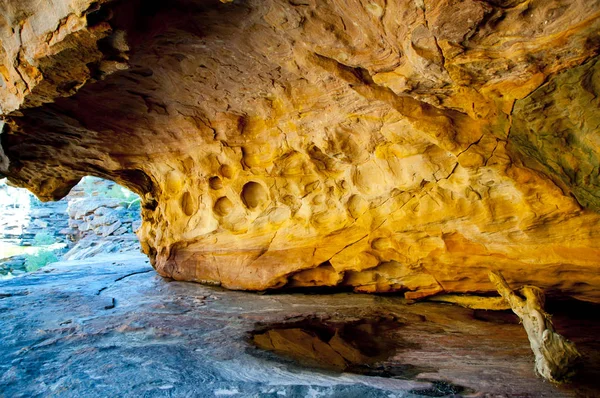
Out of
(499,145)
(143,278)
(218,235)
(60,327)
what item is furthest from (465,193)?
(143,278)

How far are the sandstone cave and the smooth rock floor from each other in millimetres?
31

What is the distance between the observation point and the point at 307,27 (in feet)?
9.48

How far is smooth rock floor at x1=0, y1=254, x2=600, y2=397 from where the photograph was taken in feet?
9.61

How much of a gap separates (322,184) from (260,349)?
2317 millimetres

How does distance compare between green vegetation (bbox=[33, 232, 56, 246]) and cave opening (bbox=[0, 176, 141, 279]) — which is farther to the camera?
green vegetation (bbox=[33, 232, 56, 246])

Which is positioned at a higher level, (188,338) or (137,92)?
(137,92)

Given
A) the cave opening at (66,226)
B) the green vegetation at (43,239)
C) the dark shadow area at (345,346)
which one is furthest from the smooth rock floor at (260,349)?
the green vegetation at (43,239)

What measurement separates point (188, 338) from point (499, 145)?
372 centimetres

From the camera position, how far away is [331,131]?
14.7ft

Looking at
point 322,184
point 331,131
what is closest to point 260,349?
point 322,184

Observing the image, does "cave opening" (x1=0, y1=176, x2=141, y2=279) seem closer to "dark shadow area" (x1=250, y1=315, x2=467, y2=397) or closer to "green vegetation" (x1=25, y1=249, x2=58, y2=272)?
"green vegetation" (x1=25, y1=249, x2=58, y2=272)

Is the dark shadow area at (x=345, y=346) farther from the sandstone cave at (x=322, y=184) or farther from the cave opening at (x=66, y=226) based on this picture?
the cave opening at (x=66, y=226)

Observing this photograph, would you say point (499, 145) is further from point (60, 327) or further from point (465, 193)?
point (60, 327)

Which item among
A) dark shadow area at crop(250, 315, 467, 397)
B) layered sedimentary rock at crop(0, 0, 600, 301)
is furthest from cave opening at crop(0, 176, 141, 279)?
dark shadow area at crop(250, 315, 467, 397)
